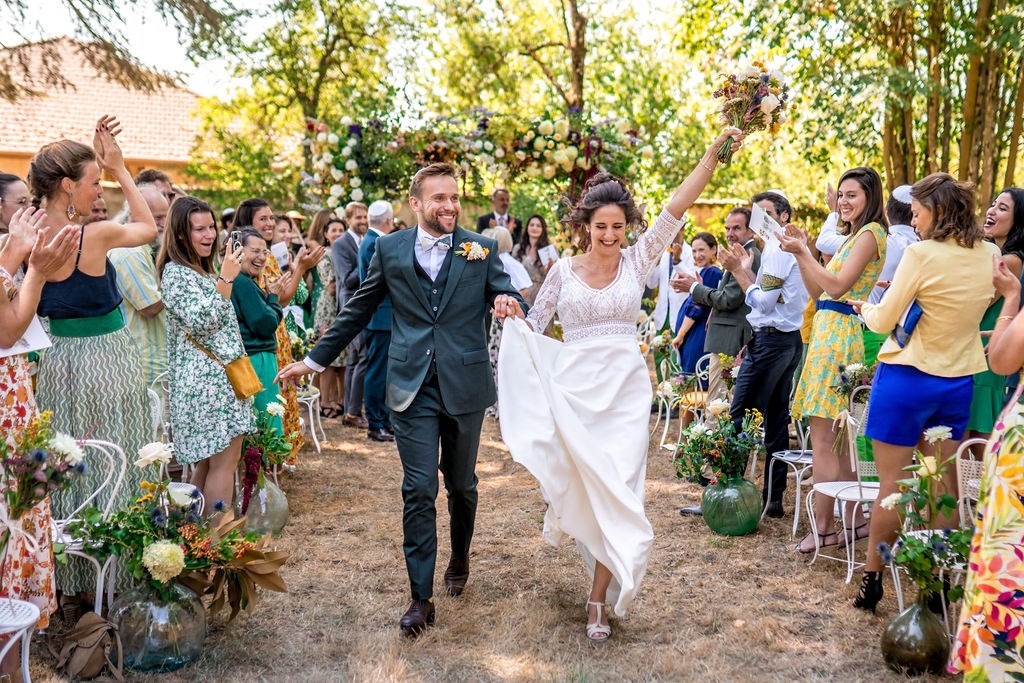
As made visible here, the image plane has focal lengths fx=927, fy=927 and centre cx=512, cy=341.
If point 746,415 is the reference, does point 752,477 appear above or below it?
below

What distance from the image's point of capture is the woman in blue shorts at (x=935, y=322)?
3977mm

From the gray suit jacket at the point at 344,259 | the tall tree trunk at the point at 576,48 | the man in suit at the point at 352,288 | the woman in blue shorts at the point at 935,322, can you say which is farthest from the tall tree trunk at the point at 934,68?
the woman in blue shorts at the point at 935,322

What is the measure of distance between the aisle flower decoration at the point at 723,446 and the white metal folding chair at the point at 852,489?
50cm

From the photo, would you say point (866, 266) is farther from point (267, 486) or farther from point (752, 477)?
point (267, 486)

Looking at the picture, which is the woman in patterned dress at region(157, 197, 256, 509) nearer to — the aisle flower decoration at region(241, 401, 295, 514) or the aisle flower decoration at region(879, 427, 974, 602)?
the aisle flower decoration at region(241, 401, 295, 514)

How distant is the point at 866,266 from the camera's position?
4.96 meters

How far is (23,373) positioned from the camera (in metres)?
3.61

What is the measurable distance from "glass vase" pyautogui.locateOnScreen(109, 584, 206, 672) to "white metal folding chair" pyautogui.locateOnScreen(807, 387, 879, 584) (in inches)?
127

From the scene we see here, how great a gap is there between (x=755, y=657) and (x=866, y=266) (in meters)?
2.18

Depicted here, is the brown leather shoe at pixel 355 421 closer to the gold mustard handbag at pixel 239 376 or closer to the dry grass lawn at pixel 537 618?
the dry grass lawn at pixel 537 618

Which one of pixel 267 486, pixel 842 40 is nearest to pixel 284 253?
pixel 267 486

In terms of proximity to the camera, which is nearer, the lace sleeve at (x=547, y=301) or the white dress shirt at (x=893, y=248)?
the lace sleeve at (x=547, y=301)

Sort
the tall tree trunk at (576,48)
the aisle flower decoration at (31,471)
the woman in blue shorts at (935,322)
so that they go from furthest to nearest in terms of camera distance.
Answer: the tall tree trunk at (576,48) → the woman in blue shorts at (935,322) → the aisle flower decoration at (31,471)

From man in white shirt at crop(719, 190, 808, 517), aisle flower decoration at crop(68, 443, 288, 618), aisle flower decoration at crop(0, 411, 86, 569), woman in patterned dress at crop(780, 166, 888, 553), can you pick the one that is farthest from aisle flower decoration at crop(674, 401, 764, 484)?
aisle flower decoration at crop(0, 411, 86, 569)
